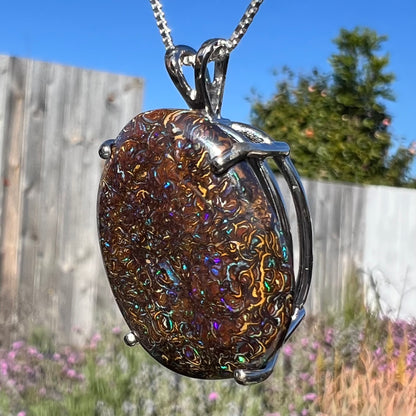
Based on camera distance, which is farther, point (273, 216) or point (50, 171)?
point (50, 171)

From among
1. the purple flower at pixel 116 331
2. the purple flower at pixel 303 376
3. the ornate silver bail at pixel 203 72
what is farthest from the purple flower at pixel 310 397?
the ornate silver bail at pixel 203 72

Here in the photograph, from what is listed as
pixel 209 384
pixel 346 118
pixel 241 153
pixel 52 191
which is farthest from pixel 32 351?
pixel 346 118

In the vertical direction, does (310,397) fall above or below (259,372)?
below

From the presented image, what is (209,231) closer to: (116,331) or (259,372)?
(259,372)

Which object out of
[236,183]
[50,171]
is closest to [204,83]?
[236,183]

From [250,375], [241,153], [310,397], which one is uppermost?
[241,153]

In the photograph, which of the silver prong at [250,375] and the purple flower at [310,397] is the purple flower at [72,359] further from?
the silver prong at [250,375]

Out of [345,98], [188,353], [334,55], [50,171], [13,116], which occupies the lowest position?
[188,353]

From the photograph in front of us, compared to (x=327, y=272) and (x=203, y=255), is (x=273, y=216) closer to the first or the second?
(x=203, y=255)

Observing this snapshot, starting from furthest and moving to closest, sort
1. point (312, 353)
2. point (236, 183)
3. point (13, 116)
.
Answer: point (13, 116), point (312, 353), point (236, 183)
